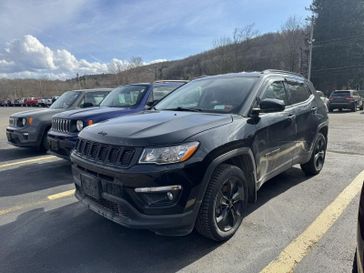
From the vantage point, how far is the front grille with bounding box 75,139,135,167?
10.2 feet

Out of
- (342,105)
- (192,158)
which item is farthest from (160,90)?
(342,105)

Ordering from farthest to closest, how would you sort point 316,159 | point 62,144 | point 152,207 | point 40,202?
point 62,144 → point 316,159 → point 40,202 → point 152,207

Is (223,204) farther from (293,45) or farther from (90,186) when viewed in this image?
(293,45)

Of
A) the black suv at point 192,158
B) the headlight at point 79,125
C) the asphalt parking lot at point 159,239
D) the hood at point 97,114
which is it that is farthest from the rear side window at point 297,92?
the headlight at point 79,125

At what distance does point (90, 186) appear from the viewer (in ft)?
11.3

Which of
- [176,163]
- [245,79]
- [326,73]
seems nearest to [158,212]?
[176,163]

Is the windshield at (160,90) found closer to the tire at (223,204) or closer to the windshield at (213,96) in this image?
the windshield at (213,96)

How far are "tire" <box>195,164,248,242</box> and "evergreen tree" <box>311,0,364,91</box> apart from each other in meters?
45.9

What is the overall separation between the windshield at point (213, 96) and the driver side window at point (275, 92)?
23 centimetres

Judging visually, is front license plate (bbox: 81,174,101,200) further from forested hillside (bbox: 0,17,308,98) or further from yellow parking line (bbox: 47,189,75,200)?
forested hillside (bbox: 0,17,308,98)

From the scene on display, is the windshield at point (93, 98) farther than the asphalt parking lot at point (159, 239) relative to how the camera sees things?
Yes

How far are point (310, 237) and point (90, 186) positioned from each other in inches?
93.5

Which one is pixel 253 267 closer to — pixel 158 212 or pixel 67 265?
pixel 158 212

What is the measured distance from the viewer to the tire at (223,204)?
3242 millimetres
